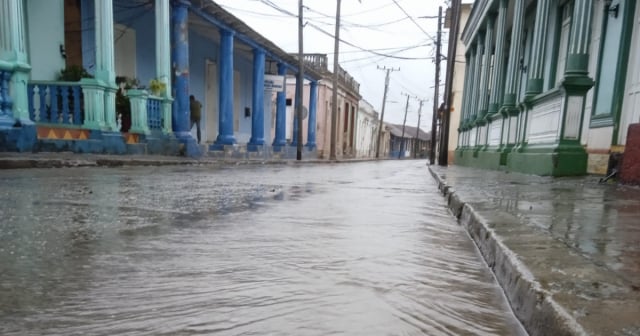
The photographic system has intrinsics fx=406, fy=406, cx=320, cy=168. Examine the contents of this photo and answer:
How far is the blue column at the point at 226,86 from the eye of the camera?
11609mm

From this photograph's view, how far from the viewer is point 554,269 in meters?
0.99

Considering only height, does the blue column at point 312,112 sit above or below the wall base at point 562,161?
above

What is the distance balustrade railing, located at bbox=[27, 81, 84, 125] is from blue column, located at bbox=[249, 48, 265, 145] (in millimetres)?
7261

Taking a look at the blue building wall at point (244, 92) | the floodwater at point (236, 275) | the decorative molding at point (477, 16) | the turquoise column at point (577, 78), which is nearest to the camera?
the floodwater at point (236, 275)

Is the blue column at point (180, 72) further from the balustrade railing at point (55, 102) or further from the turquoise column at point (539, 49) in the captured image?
the turquoise column at point (539, 49)

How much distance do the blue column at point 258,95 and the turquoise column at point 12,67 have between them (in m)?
8.29

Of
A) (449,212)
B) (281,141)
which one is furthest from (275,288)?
(281,141)

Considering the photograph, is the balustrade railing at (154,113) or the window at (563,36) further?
the balustrade railing at (154,113)

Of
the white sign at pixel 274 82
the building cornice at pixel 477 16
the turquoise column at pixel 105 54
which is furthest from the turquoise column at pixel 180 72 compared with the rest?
the building cornice at pixel 477 16

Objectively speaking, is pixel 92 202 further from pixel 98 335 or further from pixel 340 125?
pixel 340 125

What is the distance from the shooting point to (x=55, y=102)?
690 cm

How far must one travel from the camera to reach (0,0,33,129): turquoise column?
228 inches

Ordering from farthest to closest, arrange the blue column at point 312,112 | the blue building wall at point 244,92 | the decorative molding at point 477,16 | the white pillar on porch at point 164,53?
the blue column at point 312,112 → the blue building wall at point 244,92 → the decorative molding at point 477,16 → the white pillar on porch at point 164,53

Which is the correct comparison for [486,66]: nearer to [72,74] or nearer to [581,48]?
[581,48]
